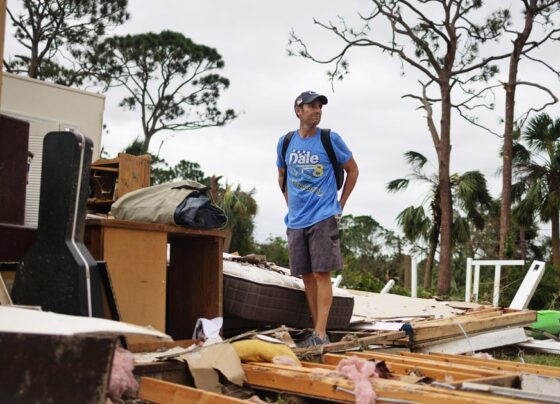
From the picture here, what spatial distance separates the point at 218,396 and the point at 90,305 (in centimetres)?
72

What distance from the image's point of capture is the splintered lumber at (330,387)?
2941 mm

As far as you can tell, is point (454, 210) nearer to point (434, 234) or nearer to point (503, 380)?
point (434, 234)

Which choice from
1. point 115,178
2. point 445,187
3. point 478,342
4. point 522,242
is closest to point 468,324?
point 478,342

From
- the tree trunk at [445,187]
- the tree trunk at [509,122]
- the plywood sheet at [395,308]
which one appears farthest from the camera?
the tree trunk at [445,187]

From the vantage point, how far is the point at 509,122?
61.3ft

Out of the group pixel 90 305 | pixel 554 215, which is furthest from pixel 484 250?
pixel 90 305

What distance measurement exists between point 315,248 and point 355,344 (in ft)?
2.22

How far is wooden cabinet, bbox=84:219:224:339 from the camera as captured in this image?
419cm

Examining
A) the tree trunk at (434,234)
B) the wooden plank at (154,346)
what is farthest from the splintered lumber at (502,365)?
the tree trunk at (434,234)

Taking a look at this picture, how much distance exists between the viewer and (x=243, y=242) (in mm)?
27219

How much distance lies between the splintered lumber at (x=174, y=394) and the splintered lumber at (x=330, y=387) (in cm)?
45

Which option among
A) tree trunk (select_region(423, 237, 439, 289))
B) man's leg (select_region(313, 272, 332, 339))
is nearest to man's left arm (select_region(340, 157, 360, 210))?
man's leg (select_region(313, 272, 332, 339))

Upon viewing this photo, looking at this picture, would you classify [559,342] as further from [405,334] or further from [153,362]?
[153,362]

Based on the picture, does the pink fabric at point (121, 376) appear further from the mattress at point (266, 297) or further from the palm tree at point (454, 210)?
the palm tree at point (454, 210)
